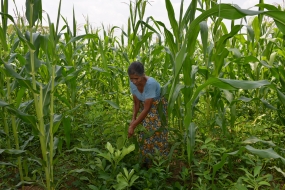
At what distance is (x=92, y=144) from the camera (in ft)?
9.87

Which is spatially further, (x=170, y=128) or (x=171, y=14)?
(x=170, y=128)

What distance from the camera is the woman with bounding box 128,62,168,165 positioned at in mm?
2900

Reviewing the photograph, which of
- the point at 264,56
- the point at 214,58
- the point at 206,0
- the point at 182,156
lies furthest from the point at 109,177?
the point at 264,56

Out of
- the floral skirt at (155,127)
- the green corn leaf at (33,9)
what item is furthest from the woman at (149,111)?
the green corn leaf at (33,9)

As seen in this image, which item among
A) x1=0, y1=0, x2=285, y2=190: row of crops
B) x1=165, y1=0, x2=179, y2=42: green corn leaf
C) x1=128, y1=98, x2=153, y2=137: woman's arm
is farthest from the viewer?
x1=128, y1=98, x2=153, y2=137: woman's arm

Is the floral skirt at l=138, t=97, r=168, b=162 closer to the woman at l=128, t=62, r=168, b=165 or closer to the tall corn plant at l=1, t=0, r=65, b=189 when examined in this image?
the woman at l=128, t=62, r=168, b=165

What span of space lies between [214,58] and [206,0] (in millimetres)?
628

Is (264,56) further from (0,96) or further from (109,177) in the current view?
(0,96)

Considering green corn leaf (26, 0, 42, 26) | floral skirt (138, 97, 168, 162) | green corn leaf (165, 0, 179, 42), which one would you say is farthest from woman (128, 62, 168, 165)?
green corn leaf (26, 0, 42, 26)

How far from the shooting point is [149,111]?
3.09 meters

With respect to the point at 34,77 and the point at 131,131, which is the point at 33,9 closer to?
the point at 34,77

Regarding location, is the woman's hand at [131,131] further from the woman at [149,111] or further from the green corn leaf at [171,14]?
the green corn leaf at [171,14]

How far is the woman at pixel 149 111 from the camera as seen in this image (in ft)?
9.52

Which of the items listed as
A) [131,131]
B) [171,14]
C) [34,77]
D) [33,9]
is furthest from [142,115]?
[33,9]
